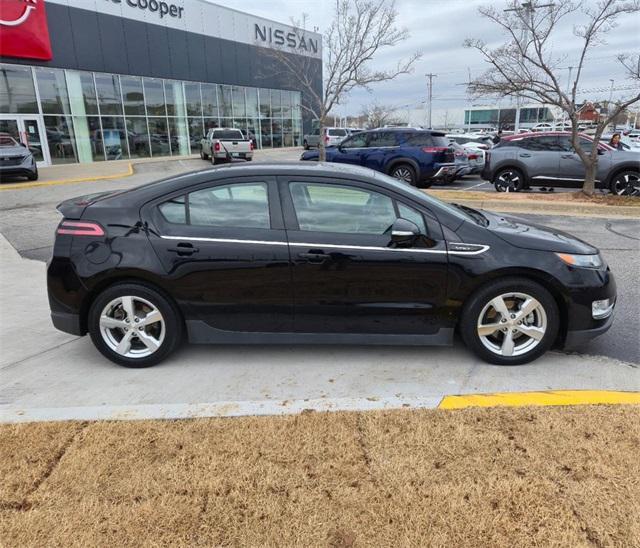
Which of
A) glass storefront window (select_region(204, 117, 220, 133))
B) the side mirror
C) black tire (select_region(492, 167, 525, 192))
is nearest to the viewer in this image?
the side mirror

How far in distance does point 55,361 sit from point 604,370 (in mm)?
4358

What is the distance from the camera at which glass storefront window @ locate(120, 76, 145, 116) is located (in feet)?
87.6

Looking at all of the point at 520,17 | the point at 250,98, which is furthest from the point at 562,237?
the point at 250,98

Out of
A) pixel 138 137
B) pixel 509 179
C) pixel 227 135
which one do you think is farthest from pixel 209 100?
pixel 509 179

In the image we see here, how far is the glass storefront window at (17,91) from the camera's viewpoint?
2161cm

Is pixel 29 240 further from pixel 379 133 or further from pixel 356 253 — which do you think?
pixel 379 133

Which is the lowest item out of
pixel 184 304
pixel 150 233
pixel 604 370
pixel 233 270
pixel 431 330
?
pixel 604 370

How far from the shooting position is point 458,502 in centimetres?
234

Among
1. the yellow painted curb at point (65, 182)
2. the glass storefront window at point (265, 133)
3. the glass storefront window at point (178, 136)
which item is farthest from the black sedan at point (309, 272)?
the glass storefront window at point (265, 133)

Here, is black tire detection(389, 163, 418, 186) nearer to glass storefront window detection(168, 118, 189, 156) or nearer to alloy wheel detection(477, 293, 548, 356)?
alloy wheel detection(477, 293, 548, 356)

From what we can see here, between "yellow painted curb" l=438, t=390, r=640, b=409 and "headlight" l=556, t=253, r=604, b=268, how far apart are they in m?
0.93

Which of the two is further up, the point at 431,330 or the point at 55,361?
the point at 431,330

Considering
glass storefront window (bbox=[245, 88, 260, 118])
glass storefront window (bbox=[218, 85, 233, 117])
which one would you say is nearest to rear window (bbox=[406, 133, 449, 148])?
glass storefront window (bbox=[218, 85, 233, 117])

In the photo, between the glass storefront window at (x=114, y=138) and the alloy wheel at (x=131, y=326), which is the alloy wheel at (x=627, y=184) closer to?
the alloy wheel at (x=131, y=326)
